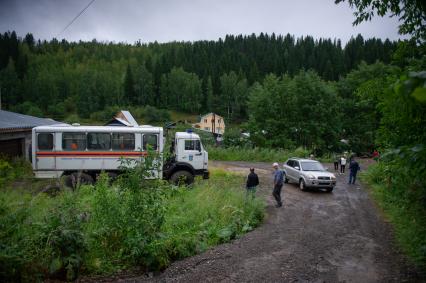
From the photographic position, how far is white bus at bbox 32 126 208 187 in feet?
45.9

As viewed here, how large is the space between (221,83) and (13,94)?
63586 mm

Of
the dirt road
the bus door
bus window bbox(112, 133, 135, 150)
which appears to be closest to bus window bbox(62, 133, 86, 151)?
the bus door

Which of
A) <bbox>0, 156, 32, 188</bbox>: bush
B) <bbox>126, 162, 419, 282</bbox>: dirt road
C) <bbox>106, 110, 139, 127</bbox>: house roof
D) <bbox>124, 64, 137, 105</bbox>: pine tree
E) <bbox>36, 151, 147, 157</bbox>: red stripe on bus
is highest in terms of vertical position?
<bbox>124, 64, 137, 105</bbox>: pine tree

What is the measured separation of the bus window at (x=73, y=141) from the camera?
14.1m

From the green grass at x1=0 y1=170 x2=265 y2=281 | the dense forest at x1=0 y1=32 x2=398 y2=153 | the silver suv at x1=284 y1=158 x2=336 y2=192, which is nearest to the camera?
the green grass at x1=0 y1=170 x2=265 y2=281

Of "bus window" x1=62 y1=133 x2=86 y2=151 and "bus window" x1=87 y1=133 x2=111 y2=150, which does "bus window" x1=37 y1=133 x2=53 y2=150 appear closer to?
"bus window" x1=62 y1=133 x2=86 y2=151

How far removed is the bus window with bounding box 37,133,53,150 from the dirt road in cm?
1042

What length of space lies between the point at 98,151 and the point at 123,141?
1.24 meters

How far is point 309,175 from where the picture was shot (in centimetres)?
1573

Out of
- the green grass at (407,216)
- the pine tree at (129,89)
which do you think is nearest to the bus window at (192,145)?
the green grass at (407,216)

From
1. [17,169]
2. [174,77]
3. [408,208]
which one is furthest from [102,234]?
[174,77]

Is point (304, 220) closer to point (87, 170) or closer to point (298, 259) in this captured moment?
point (298, 259)

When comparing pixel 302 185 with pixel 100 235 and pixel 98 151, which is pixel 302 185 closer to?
pixel 98 151

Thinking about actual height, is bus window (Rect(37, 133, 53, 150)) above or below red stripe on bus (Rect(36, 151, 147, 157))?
above
